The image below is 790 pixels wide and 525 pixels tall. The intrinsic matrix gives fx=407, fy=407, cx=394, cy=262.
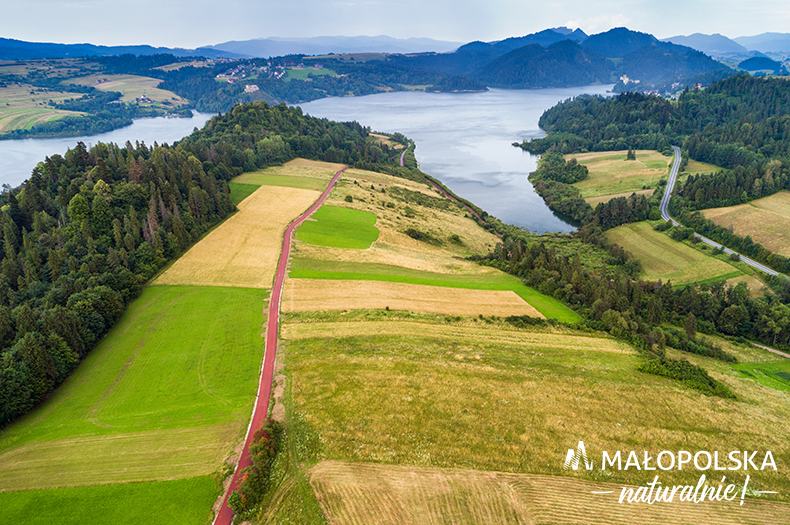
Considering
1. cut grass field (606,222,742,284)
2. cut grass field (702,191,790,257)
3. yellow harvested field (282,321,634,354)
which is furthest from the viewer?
cut grass field (702,191,790,257)

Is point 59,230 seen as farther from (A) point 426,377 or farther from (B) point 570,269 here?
(B) point 570,269

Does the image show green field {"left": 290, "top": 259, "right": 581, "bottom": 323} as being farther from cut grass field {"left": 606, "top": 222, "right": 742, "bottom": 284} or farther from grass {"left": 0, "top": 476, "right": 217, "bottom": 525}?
grass {"left": 0, "top": 476, "right": 217, "bottom": 525}

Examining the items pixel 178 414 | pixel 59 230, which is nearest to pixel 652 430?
pixel 178 414

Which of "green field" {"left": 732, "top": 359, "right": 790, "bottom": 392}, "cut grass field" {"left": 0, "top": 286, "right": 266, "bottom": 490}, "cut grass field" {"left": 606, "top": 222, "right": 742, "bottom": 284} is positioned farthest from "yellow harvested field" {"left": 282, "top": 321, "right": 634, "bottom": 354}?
"cut grass field" {"left": 606, "top": 222, "right": 742, "bottom": 284}

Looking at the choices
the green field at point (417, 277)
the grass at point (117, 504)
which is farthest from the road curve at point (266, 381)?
the green field at point (417, 277)

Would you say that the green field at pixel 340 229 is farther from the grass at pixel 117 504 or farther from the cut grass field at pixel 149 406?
the grass at pixel 117 504
